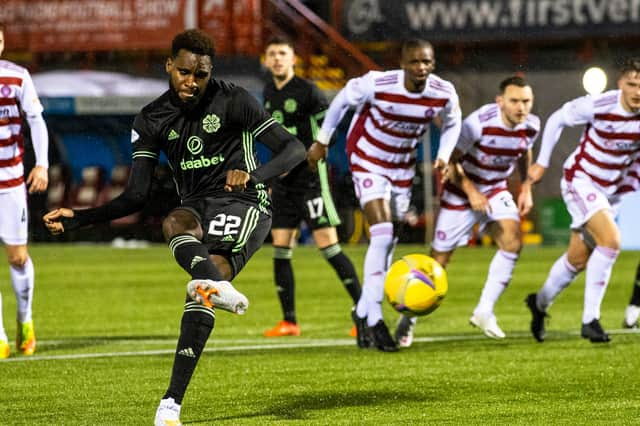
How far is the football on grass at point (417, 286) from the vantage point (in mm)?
9039

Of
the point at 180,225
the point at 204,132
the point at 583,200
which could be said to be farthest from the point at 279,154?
the point at 583,200

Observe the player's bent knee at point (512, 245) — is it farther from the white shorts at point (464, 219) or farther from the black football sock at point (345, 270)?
the black football sock at point (345, 270)

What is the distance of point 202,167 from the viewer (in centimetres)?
731

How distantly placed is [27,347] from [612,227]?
4.40 metres

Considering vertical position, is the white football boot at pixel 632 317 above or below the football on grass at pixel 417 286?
below

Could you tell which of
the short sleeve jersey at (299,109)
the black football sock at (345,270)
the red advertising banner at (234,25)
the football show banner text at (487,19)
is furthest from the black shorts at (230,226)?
the red advertising banner at (234,25)

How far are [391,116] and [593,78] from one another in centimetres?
1960

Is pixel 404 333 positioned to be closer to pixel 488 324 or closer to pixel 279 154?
pixel 488 324

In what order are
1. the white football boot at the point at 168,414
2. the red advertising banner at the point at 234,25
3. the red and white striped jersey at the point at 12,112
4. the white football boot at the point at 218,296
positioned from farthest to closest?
the red advertising banner at the point at 234,25 → the red and white striped jersey at the point at 12,112 → the white football boot at the point at 168,414 → the white football boot at the point at 218,296

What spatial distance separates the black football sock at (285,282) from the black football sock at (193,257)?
4.91 metres

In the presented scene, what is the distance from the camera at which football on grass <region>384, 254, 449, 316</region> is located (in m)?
9.04

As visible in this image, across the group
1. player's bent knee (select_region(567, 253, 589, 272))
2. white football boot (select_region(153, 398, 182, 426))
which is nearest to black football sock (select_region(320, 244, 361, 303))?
player's bent knee (select_region(567, 253, 589, 272))

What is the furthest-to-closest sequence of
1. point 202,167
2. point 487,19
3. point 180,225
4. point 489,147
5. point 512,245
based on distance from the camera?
point 487,19, point 512,245, point 489,147, point 202,167, point 180,225

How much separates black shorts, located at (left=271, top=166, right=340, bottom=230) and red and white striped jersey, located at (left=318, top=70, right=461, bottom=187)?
3.74 ft
